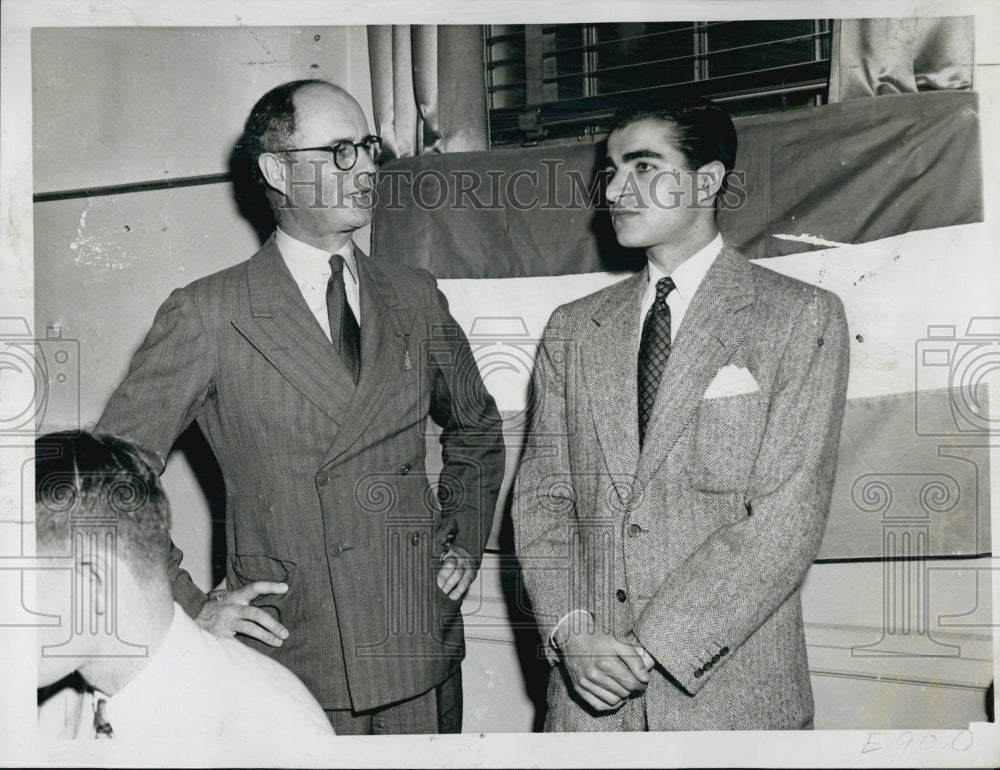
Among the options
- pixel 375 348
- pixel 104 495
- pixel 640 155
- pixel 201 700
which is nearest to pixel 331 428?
pixel 375 348

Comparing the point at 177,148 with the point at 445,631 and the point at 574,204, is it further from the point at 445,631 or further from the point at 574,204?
the point at 445,631

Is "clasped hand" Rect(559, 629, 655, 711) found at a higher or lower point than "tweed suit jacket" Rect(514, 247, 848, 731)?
lower

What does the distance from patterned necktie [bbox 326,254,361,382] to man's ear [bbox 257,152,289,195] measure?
0.19 m

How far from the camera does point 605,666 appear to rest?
194 cm

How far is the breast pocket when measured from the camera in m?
1.93

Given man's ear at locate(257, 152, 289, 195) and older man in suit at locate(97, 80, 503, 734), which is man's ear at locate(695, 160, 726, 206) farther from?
man's ear at locate(257, 152, 289, 195)

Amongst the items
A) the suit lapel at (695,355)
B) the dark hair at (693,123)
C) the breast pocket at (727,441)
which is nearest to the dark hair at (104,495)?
the suit lapel at (695,355)

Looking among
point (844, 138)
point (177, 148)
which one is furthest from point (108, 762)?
point (844, 138)

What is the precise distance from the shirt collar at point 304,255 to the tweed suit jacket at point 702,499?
0.51 m

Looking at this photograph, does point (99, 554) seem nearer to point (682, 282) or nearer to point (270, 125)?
point (270, 125)

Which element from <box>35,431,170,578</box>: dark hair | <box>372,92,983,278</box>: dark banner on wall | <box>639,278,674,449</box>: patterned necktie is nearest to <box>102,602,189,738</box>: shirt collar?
<box>35,431,170,578</box>: dark hair

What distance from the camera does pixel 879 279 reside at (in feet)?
6.85

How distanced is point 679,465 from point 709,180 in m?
0.59

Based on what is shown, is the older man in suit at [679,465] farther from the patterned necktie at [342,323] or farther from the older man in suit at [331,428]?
the patterned necktie at [342,323]
